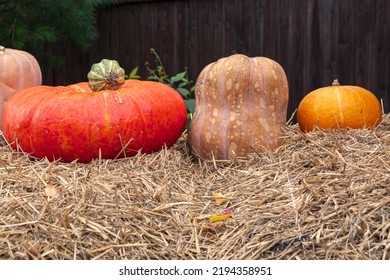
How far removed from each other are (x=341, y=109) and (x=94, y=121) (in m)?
1.29

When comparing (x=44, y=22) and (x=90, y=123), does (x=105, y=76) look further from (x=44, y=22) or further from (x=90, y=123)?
(x=44, y=22)

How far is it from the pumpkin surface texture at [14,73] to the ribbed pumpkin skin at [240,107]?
1218 millimetres

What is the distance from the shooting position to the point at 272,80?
2887 millimetres

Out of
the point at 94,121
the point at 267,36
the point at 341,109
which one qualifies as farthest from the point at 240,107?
the point at 267,36

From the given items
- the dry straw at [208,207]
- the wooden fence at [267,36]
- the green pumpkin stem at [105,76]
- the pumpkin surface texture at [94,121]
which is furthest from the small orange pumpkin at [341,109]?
the wooden fence at [267,36]

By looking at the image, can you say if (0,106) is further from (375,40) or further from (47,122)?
(375,40)

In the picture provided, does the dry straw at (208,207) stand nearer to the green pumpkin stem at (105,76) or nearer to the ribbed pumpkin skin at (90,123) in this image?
the ribbed pumpkin skin at (90,123)

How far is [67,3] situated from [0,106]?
2727 millimetres

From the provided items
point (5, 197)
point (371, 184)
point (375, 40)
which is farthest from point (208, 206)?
point (375, 40)

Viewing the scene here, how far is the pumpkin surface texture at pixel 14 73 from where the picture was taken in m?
3.46

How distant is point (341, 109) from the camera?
311 cm

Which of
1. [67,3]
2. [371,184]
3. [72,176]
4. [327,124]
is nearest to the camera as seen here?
[371,184]

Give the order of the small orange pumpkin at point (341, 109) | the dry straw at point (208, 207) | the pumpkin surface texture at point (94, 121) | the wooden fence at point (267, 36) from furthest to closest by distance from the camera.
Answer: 1. the wooden fence at point (267, 36)
2. the small orange pumpkin at point (341, 109)
3. the pumpkin surface texture at point (94, 121)
4. the dry straw at point (208, 207)

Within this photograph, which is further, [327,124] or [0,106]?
[0,106]
